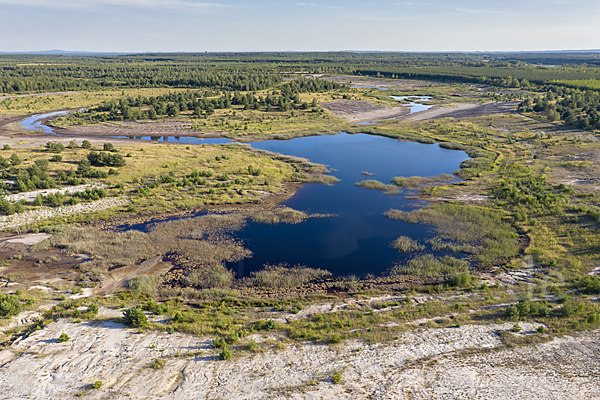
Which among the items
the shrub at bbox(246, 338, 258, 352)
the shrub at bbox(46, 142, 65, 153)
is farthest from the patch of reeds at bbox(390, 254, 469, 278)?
the shrub at bbox(46, 142, 65, 153)

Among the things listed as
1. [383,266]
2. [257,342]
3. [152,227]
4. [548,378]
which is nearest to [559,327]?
[548,378]

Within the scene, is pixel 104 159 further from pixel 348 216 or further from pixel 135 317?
pixel 348 216

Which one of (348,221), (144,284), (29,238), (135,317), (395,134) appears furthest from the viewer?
(395,134)

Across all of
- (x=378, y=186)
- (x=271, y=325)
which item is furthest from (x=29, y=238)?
(x=378, y=186)

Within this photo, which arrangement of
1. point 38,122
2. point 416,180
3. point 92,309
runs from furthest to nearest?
point 38,122 < point 416,180 < point 92,309

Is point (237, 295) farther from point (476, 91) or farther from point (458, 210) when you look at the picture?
point (476, 91)

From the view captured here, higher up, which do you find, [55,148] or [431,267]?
[55,148]
